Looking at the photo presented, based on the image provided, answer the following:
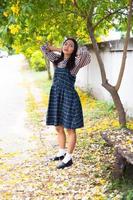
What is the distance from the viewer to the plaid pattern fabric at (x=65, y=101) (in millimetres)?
6559

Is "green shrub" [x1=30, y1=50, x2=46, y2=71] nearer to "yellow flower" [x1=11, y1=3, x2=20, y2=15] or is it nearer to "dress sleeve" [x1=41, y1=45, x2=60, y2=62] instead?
"dress sleeve" [x1=41, y1=45, x2=60, y2=62]

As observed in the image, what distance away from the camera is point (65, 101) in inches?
259

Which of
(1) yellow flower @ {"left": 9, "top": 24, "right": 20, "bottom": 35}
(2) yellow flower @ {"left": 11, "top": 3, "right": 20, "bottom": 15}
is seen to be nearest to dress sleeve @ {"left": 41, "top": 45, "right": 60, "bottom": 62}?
(1) yellow flower @ {"left": 9, "top": 24, "right": 20, "bottom": 35}

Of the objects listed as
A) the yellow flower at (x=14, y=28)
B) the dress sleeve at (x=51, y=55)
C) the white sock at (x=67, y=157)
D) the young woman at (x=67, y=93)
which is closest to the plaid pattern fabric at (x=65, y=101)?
the young woman at (x=67, y=93)

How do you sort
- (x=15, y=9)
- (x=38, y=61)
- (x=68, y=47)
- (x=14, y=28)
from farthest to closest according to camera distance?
(x=38, y=61) → (x=14, y=28) → (x=68, y=47) → (x=15, y=9)

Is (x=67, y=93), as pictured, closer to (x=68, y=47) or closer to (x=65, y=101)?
(x=65, y=101)

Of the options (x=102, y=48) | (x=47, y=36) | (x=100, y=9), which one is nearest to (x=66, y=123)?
(x=100, y=9)

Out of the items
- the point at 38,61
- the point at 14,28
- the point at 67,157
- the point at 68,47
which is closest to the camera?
the point at 68,47

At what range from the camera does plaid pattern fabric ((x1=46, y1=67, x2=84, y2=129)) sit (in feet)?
21.5

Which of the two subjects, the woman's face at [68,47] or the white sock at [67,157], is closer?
the woman's face at [68,47]

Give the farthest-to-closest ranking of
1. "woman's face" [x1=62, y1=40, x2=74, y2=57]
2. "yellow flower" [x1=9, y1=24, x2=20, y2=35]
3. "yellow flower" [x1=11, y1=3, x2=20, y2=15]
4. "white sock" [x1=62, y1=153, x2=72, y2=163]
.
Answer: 1. "yellow flower" [x1=9, y1=24, x2=20, y2=35]
2. "white sock" [x1=62, y1=153, x2=72, y2=163]
3. "woman's face" [x1=62, y1=40, x2=74, y2=57]
4. "yellow flower" [x1=11, y1=3, x2=20, y2=15]

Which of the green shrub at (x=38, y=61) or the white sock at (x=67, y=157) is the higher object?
the white sock at (x=67, y=157)

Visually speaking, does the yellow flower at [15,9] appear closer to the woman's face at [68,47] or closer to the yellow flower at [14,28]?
the yellow flower at [14,28]

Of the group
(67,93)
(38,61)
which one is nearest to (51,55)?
(67,93)
